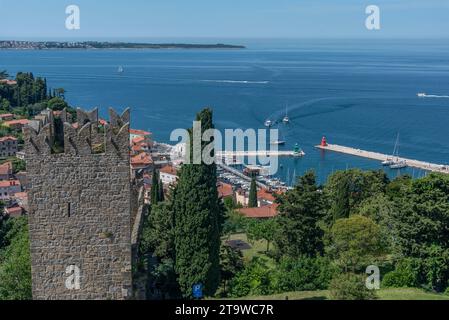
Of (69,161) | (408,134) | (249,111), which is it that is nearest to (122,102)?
(249,111)

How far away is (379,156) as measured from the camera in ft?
232

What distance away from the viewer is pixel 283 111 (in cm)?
9888

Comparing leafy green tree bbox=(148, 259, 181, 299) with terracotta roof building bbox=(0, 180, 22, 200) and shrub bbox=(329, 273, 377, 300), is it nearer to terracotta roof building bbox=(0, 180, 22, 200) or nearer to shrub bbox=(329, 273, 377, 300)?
shrub bbox=(329, 273, 377, 300)

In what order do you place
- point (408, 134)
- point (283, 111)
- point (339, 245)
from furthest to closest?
1. point (283, 111)
2. point (408, 134)
3. point (339, 245)

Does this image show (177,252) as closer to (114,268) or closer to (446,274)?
(114,268)

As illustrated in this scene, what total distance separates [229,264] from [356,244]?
4.14 meters

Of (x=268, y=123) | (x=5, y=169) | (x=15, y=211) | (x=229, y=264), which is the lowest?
(x=15, y=211)

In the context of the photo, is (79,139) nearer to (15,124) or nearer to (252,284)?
(252,284)

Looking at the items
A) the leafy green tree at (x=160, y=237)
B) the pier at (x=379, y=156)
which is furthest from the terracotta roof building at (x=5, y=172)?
the pier at (x=379, y=156)

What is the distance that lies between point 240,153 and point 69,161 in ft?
214

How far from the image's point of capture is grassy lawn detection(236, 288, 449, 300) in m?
13.8

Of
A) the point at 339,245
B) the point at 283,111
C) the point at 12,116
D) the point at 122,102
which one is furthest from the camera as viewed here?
the point at 122,102

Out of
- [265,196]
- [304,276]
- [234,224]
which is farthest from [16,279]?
[265,196]

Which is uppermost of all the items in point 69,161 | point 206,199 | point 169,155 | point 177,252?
point 69,161
